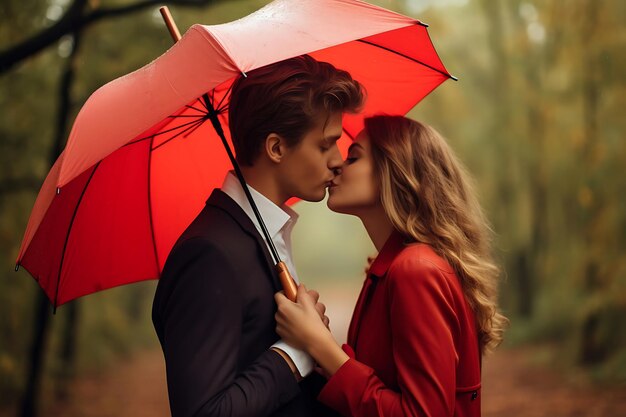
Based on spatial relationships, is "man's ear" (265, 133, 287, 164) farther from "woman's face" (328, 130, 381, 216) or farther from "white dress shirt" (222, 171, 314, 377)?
"woman's face" (328, 130, 381, 216)

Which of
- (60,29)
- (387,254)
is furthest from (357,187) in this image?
(60,29)

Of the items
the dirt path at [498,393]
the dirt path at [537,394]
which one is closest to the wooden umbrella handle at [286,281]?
the dirt path at [537,394]

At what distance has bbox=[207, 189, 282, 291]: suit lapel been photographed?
2.38 m

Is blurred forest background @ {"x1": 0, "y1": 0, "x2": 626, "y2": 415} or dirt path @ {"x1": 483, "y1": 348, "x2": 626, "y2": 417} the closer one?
blurred forest background @ {"x1": 0, "y1": 0, "x2": 626, "y2": 415}

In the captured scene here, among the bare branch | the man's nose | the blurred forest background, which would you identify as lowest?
the blurred forest background

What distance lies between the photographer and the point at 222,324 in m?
2.16

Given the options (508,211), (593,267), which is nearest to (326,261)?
(508,211)

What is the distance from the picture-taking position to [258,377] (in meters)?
2.22

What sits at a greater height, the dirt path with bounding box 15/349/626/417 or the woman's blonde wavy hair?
the woman's blonde wavy hair

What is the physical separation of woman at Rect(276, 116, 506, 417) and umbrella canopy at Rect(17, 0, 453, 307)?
0.48 metres

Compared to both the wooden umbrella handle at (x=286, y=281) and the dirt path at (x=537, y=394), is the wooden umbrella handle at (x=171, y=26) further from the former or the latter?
the dirt path at (x=537, y=394)

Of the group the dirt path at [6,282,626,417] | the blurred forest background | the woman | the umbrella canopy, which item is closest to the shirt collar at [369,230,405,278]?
the woman

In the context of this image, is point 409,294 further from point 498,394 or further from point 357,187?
point 498,394

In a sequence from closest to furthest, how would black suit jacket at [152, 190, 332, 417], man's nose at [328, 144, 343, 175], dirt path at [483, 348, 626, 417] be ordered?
black suit jacket at [152, 190, 332, 417]
man's nose at [328, 144, 343, 175]
dirt path at [483, 348, 626, 417]
